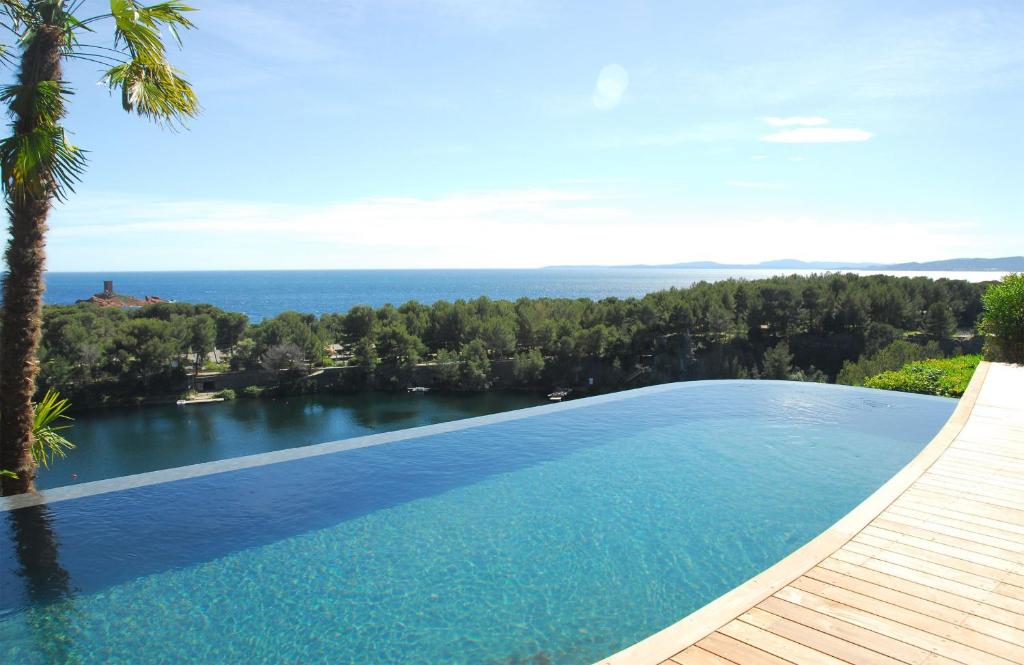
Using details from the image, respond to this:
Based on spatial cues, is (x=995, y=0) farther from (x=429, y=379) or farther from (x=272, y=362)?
(x=272, y=362)

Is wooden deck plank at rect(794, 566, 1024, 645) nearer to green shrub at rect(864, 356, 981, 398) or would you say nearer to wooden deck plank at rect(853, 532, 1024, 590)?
wooden deck plank at rect(853, 532, 1024, 590)

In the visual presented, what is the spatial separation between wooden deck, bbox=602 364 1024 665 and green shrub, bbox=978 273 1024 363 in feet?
24.2

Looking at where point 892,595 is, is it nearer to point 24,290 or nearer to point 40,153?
point 40,153

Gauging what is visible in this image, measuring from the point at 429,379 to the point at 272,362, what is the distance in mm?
10798

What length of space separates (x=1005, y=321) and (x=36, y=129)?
13.2 metres

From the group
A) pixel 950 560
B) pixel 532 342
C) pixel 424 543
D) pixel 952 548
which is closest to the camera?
pixel 950 560

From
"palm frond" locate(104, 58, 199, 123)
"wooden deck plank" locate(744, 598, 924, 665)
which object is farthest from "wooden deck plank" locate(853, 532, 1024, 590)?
"palm frond" locate(104, 58, 199, 123)

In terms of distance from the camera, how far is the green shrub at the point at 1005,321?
31.8ft

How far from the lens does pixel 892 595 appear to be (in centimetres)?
274

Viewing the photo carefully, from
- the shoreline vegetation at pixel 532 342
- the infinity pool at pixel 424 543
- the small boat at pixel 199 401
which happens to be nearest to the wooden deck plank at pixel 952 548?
the infinity pool at pixel 424 543

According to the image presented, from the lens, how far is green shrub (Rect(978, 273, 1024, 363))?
9.70 m

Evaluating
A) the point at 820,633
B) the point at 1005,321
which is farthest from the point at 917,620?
the point at 1005,321

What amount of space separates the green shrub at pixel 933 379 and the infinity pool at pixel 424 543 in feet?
10.0

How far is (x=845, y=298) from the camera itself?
39.4 m
